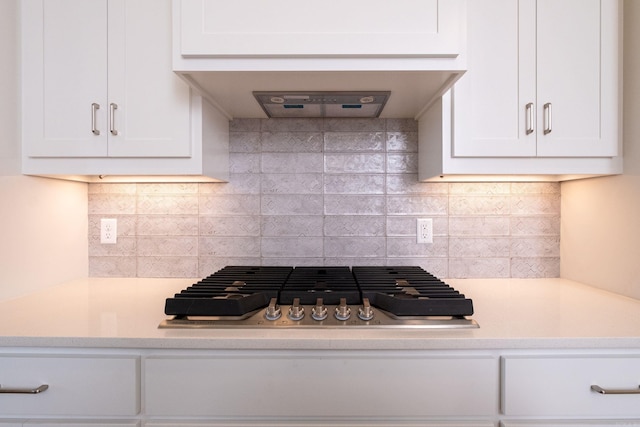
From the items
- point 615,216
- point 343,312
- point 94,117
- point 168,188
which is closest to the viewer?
point 343,312

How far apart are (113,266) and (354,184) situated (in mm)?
1159

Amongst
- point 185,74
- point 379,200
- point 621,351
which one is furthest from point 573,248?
point 185,74

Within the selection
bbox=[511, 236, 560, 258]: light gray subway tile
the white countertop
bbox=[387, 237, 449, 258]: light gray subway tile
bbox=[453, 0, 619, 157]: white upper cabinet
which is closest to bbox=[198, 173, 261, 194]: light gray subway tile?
the white countertop

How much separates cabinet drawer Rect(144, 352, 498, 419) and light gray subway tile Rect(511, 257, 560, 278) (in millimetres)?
848

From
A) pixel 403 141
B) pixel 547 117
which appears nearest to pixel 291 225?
pixel 403 141

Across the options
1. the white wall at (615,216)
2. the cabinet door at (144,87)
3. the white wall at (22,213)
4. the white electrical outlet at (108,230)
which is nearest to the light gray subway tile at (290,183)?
the cabinet door at (144,87)

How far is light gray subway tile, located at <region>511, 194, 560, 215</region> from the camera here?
1.66 m

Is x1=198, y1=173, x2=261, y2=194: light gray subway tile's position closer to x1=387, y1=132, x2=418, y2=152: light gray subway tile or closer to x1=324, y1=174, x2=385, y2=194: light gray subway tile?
x1=324, y1=174, x2=385, y2=194: light gray subway tile

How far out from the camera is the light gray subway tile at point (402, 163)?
1663mm

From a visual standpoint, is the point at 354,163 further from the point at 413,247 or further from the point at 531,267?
the point at 531,267

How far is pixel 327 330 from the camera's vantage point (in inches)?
38.9

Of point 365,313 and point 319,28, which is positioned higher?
point 319,28

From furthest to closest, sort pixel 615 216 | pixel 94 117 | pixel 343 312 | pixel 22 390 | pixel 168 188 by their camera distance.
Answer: pixel 168 188 → pixel 615 216 → pixel 94 117 → pixel 343 312 → pixel 22 390

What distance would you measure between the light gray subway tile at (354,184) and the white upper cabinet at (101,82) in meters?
0.65
